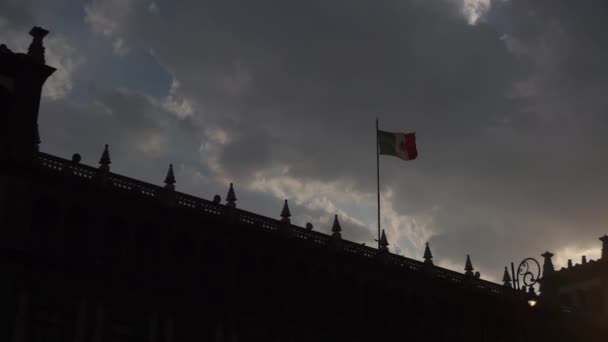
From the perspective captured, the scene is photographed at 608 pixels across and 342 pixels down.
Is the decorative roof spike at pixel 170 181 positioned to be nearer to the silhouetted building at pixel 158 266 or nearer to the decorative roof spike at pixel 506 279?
the silhouetted building at pixel 158 266

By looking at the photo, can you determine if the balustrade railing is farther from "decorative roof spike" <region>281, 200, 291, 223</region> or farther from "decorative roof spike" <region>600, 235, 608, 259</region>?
"decorative roof spike" <region>600, 235, 608, 259</region>

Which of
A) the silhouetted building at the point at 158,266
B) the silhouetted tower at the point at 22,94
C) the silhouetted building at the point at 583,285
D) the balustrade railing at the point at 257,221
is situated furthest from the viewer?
the silhouetted building at the point at 583,285

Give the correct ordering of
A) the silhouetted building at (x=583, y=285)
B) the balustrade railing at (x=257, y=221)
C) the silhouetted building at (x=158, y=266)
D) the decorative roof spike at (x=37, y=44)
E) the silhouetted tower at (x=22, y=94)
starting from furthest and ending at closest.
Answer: the silhouetted building at (x=583, y=285)
the decorative roof spike at (x=37, y=44)
the balustrade railing at (x=257, y=221)
the silhouetted tower at (x=22, y=94)
the silhouetted building at (x=158, y=266)

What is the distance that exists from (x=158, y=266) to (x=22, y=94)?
11.4m

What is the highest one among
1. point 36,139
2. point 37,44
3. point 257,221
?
point 37,44

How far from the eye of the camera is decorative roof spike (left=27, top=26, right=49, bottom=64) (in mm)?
47031

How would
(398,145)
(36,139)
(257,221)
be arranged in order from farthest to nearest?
(398,145) < (257,221) < (36,139)

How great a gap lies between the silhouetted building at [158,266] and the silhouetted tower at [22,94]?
0.06 meters

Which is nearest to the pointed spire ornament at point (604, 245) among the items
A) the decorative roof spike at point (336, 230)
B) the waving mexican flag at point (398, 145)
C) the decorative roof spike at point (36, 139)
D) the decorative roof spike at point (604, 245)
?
the decorative roof spike at point (604, 245)

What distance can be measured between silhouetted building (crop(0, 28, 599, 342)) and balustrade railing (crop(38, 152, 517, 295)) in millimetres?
74

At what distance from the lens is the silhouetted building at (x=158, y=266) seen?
42.3 meters

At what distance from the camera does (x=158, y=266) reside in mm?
46125

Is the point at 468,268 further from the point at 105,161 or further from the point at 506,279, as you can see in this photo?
the point at 105,161

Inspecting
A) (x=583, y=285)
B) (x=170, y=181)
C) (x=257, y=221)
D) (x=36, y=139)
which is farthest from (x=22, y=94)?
(x=583, y=285)
